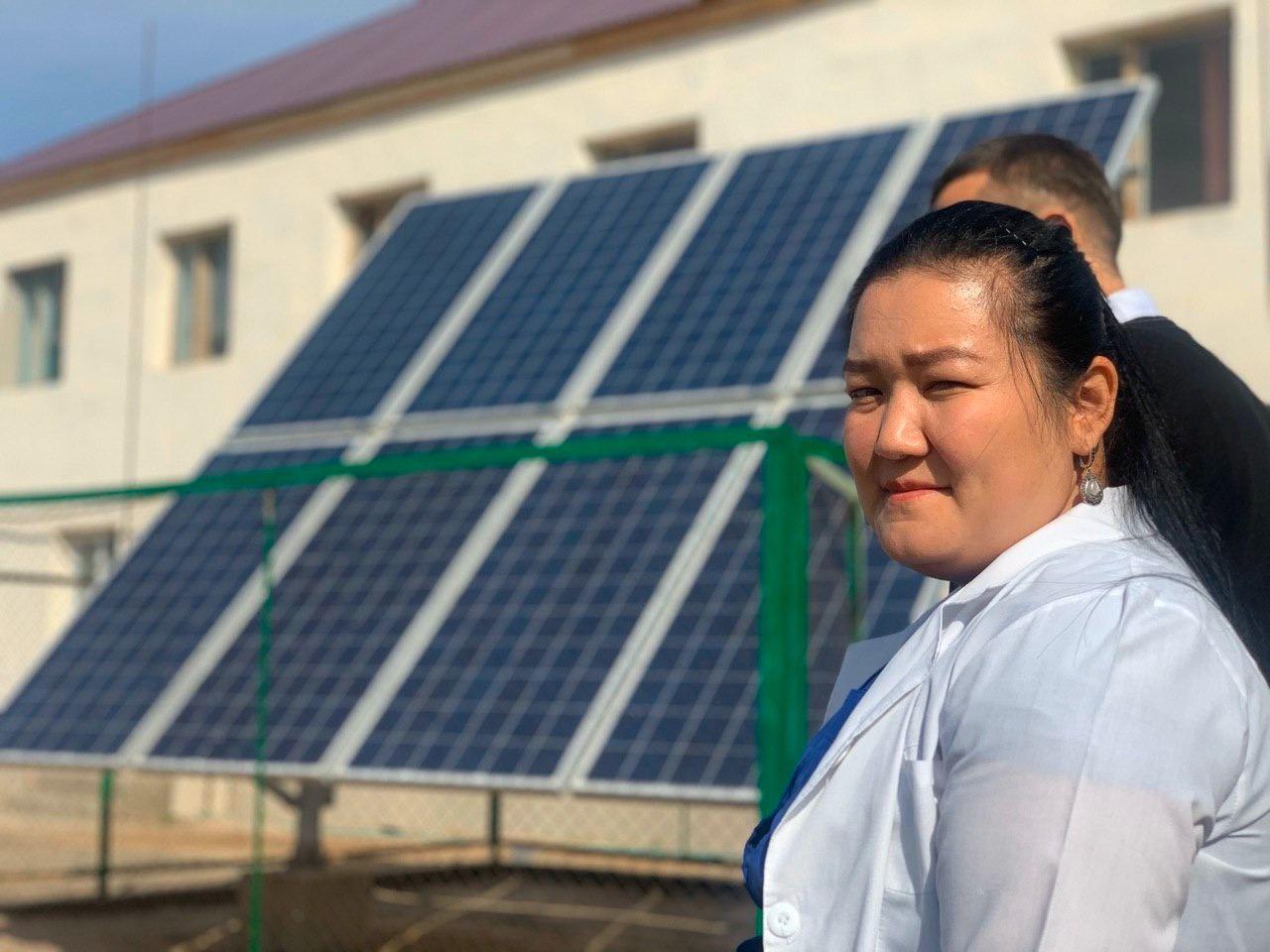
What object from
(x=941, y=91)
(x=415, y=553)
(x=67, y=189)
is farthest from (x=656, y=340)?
(x=67, y=189)

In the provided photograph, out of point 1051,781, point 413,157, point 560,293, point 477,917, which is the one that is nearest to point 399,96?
point 413,157

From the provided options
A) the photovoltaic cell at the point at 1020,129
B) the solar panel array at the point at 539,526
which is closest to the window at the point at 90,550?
the solar panel array at the point at 539,526

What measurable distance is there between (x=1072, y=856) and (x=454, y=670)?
4.54m

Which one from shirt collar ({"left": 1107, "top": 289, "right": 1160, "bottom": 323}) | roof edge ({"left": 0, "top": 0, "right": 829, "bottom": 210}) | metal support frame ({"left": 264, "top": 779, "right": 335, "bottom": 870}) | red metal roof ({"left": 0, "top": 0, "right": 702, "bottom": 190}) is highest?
red metal roof ({"left": 0, "top": 0, "right": 702, "bottom": 190})

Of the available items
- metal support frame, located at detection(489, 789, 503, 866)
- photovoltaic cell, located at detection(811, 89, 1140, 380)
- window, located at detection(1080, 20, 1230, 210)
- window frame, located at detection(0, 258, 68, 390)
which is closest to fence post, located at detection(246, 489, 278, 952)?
photovoltaic cell, located at detection(811, 89, 1140, 380)

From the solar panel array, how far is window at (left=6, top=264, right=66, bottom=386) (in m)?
10.4

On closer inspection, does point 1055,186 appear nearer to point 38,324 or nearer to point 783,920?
point 783,920

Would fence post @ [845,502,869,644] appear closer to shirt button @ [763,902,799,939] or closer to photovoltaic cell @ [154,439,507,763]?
photovoltaic cell @ [154,439,507,763]

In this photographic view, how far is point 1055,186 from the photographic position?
290cm

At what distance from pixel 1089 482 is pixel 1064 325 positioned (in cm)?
16

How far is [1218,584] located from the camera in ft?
5.40

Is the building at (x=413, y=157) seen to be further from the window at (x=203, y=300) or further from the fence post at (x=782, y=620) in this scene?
the fence post at (x=782, y=620)

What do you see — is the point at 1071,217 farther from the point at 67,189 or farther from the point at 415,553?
the point at 67,189

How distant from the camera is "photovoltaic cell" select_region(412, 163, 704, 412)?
743 centimetres
